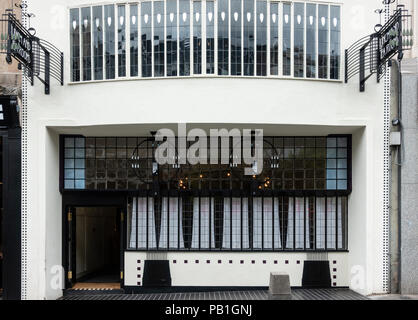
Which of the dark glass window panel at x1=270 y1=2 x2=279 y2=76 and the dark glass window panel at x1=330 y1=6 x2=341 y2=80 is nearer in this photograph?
the dark glass window panel at x1=270 y1=2 x2=279 y2=76

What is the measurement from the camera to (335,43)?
35.4 feet

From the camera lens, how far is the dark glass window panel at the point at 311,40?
10.6m

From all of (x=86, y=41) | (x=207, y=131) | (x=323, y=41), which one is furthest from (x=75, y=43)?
(x=323, y=41)

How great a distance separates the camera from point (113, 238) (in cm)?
1697

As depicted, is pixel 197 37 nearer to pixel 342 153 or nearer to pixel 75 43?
pixel 75 43

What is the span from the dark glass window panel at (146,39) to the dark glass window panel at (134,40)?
17cm

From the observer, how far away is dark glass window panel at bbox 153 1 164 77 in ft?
34.0

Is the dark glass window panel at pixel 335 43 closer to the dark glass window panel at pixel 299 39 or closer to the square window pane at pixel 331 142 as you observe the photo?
the dark glass window panel at pixel 299 39

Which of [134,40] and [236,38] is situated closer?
[236,38]

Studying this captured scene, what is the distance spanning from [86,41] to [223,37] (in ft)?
12.4

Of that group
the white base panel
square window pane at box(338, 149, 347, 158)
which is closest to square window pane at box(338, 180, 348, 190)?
square window pane at box(338, 149, 347, 158)

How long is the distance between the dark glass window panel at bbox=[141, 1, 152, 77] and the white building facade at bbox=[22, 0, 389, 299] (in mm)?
29

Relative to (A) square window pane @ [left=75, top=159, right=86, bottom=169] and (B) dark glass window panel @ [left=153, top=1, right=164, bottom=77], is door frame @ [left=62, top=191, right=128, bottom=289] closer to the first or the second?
(A) square window pane @ [left=75, top=159, right=86, bottom=169]

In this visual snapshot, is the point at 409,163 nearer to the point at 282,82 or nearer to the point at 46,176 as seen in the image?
the point at 282,82
